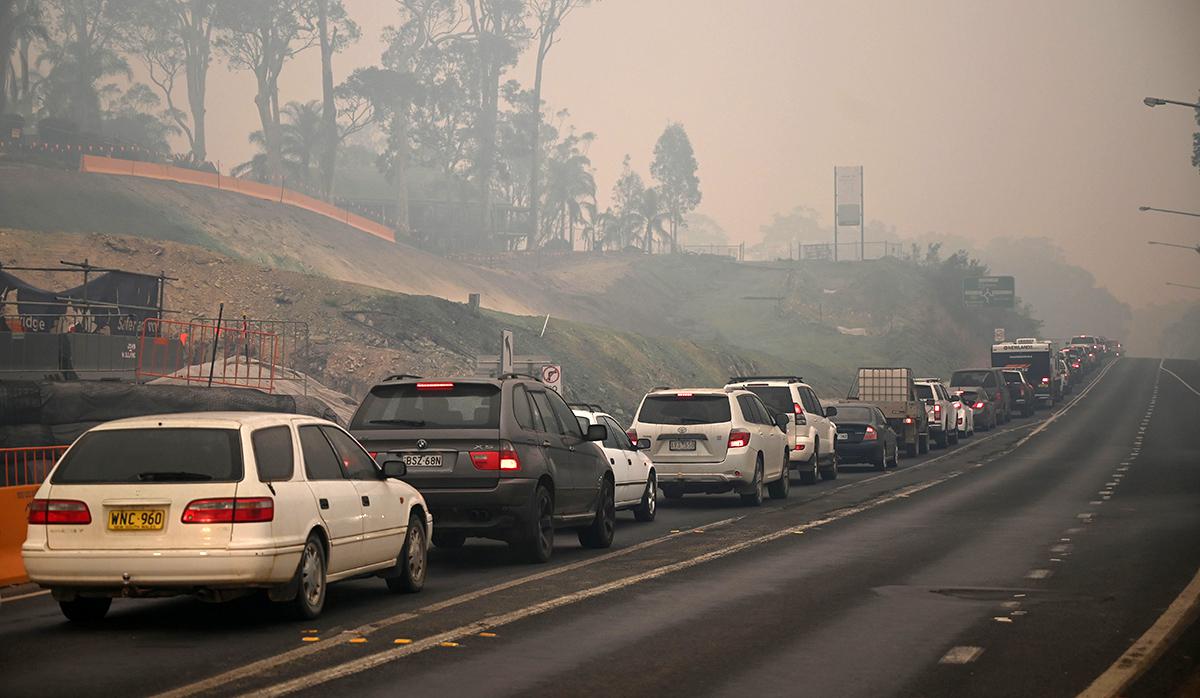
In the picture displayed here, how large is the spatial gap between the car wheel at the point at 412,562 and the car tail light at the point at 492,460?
1536 mm

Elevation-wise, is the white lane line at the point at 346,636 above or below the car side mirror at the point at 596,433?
below

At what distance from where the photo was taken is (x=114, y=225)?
7244 centimetres

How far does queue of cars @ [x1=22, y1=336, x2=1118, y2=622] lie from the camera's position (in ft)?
35.8

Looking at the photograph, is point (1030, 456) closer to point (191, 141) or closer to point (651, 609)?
point (651, 609)

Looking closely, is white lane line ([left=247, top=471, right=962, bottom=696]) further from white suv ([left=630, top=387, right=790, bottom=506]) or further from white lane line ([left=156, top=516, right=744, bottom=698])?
white suv ([left=630, top=387, right=790, bottom=506])

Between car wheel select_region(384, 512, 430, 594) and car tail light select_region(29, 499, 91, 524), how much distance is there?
9.85 feet

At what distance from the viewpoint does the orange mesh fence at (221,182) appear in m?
80.1

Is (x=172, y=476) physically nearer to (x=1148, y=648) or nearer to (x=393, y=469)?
(x=393, y=469)

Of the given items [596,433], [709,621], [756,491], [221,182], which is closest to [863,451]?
[756,491]

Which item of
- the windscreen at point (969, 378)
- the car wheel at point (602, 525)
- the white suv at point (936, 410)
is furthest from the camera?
the windscreen at point (969, 378)

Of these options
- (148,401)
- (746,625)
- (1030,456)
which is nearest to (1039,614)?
(746,625)

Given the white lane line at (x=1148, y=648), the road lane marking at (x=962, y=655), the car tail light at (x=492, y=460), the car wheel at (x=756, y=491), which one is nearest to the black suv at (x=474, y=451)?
the car tail light at (x=492, y=460)

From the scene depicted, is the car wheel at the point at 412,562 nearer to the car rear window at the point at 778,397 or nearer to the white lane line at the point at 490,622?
the white lane line at the point at 490,622

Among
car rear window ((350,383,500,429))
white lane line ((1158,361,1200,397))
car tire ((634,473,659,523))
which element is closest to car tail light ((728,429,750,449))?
car tire ((634,473,659,523))
